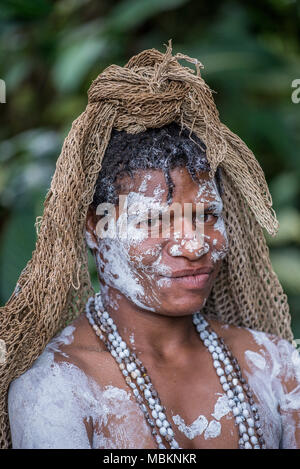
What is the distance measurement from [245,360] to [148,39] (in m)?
2.85

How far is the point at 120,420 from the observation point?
5.43 feet

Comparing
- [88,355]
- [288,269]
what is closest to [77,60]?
[288,269]

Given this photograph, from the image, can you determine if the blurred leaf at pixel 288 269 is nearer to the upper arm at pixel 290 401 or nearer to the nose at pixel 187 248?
the upper arm at pixel 290 401

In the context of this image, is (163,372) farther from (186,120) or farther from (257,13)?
(257,13)

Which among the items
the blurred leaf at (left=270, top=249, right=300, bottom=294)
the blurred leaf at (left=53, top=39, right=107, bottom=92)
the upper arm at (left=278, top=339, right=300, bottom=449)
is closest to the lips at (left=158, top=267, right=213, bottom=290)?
the upper arm at (left=278, top=339, right=300, bottom=449)

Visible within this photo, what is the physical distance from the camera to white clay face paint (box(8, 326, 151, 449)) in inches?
62.9

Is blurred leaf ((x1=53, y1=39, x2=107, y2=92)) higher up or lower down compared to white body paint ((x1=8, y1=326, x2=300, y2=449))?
higher up

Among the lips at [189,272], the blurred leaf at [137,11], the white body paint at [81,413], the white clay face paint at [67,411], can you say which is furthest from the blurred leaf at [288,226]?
the white clay face paint at [67,411]

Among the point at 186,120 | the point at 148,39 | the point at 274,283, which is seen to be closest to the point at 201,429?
the point at 274,283

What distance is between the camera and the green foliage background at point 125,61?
10.5 ft

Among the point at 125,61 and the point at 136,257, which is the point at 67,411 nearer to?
the point at 136,257

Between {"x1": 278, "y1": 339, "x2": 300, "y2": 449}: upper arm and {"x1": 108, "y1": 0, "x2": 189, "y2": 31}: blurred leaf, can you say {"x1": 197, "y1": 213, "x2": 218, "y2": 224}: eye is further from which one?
{"x1": 108, "y1": 0, "x2": 189, "y2": 31}: blurred leaf

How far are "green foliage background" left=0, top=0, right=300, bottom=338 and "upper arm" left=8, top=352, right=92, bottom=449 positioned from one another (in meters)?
1.12

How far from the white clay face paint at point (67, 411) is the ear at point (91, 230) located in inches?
11.8
